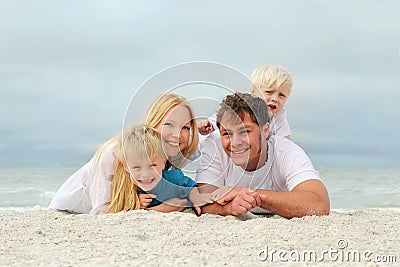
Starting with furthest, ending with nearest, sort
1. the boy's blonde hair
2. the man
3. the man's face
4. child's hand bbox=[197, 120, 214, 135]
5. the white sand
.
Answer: the boy's blonde hair
child's hand bbox=[197, 120, 214, 135]
the man's face
the man
the white sand

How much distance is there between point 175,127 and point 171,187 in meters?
0.41

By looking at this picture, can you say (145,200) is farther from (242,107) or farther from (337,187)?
(337,187)

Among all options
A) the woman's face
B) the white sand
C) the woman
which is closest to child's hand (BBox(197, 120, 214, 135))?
the woman

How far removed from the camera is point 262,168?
381 cm

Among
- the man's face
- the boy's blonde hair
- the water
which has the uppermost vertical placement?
the boy's blonde hair

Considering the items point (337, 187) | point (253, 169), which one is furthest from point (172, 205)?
point (337, 187)

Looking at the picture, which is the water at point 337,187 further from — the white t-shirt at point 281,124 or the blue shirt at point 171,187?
the blue shirt at point 171,187

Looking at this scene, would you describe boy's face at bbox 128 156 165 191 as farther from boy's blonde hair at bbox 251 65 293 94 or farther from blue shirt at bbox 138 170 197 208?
boy's blonde hair at bbox 251 65 293 94

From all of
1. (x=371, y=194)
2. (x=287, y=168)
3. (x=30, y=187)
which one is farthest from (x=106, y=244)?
(x=30, y=187)

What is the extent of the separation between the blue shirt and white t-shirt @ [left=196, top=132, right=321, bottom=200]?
0.11 m

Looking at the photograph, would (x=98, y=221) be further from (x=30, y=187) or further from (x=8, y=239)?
(x=30, y=187)

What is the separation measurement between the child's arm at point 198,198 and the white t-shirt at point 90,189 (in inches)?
22.7

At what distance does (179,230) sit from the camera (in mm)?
2988

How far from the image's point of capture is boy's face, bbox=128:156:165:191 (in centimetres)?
362
